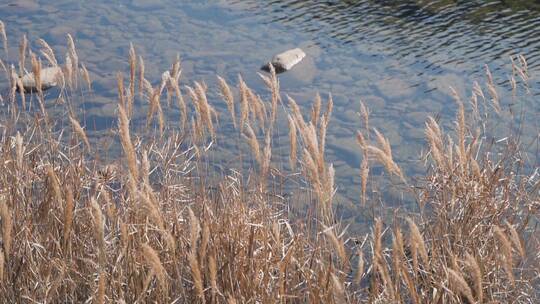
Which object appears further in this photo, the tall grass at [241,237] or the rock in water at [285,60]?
the rock in water at [285,60]

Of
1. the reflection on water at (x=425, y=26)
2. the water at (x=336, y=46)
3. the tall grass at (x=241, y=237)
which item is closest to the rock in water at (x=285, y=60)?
the water at (x=336, y=46)

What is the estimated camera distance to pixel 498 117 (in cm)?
496

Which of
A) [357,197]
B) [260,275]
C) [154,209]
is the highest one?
[154,209]

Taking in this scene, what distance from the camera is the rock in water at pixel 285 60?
6254mm

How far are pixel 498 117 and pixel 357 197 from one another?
1.06 metres

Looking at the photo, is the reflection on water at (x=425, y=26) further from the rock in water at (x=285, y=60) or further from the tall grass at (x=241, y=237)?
the tall grass at (x=241, y=237)

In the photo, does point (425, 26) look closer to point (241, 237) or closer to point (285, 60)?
point (285, 60)

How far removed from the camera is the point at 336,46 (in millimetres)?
6691

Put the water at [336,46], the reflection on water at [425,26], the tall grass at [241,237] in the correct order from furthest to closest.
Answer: the reflection on water at [425,26], the water at [336,46], the tall grass at [241,237]

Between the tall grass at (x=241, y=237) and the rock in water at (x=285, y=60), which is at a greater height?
the tall grass at (x=241, y=237)

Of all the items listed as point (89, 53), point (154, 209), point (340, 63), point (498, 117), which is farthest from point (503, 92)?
point (154, 209)

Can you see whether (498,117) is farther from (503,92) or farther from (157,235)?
(157,235)

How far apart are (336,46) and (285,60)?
59 cm

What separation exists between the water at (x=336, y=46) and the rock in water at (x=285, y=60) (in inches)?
2.6
